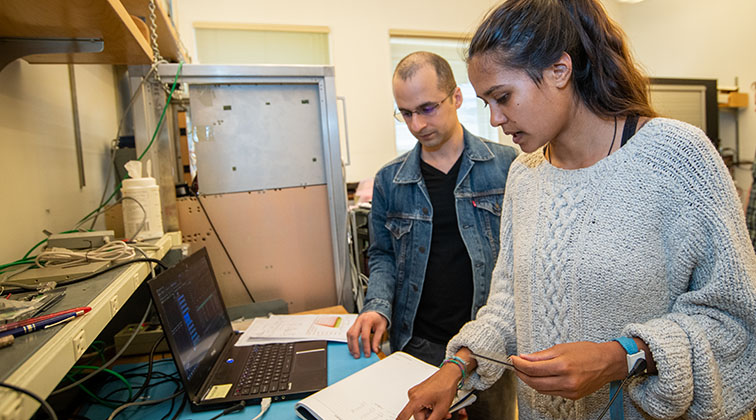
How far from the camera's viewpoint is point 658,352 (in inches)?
23.5

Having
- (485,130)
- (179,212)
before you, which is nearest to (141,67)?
(179,212)

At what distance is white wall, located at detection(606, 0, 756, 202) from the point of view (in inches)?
141

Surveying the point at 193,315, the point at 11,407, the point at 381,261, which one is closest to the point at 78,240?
the point at 193,315

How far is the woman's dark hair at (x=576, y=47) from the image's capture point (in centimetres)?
70

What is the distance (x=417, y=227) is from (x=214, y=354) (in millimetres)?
667

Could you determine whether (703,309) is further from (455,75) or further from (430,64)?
(455,75)

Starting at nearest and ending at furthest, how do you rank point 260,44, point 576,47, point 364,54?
point 576,47
point 260,44
point 364,54

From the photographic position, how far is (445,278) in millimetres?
1264

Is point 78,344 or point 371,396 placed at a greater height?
point 78,344

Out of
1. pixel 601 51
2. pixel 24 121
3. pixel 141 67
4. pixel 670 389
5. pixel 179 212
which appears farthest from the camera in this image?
pixel 179 212

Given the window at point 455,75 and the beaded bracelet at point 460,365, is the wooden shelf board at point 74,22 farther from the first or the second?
the window at point 455,75

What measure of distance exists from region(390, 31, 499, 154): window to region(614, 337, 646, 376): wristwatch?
3302mm

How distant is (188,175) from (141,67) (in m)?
0.39

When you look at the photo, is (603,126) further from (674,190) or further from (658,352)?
(658,352)
